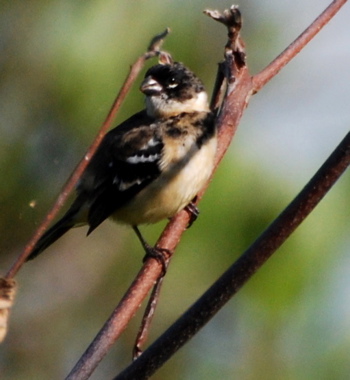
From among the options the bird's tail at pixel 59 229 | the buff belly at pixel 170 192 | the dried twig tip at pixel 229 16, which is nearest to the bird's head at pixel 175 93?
the buff belly at pixel 170 192

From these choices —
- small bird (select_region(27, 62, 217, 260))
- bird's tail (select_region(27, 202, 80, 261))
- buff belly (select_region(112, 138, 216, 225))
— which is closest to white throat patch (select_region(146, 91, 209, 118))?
small bird (select_region(27, 62, 217, 260))

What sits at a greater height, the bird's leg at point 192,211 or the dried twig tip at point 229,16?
the dried twig tip at point 229,16

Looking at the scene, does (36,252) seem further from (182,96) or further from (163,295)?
(182,96)

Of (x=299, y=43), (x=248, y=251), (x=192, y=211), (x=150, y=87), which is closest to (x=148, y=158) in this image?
(x=150, y=87)

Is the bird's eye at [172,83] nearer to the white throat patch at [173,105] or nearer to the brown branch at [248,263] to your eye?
the white throat patch at [173,105]

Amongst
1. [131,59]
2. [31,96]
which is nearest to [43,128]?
[31,96]

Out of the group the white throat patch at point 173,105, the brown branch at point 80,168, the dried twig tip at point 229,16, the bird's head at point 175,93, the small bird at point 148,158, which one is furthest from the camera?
the white throat patch at point 173,105

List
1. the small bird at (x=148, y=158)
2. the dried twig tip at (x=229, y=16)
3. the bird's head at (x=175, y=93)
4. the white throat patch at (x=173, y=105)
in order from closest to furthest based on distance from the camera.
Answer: the dried twig tip at (x=229, y=16) < the small bird at (x=148, y=158) < the bird's head at (x=175, y=93) < the white throat patch at (x=173, y=105)

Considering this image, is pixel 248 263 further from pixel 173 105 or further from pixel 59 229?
pixel 173 105
